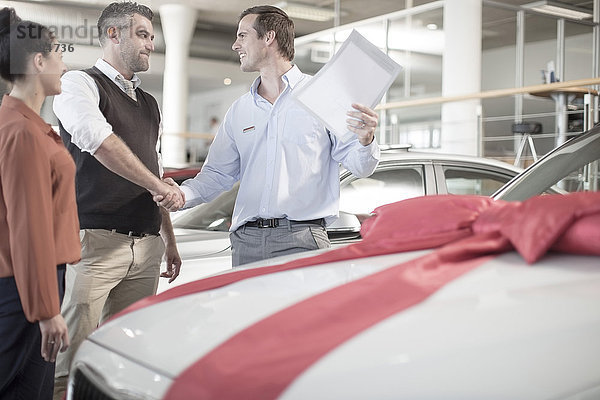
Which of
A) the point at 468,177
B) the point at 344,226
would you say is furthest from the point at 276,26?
the point at 468,177

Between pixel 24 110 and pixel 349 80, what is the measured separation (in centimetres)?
101

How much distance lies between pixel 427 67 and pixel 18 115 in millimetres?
11835

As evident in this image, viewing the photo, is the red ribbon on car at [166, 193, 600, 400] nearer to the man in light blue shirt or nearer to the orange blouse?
the orange blouse

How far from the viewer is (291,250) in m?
2.67

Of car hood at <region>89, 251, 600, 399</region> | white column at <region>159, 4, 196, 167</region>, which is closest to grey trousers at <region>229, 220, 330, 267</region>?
car hood at <region>89, 251, 600, 399</region>

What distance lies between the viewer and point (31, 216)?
1.80 m

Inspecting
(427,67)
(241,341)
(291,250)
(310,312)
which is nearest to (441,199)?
(310,312)

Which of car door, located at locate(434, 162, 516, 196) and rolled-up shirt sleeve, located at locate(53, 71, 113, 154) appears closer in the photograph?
rolled-up shirt sleeve, located at locate(53, 71, 113, 154)

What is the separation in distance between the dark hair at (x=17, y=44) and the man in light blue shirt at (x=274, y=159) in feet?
3.02

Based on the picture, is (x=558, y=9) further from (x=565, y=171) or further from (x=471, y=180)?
(x=565, y=171)

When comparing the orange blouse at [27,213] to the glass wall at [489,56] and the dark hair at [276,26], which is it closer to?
the dark hair at [276,26]

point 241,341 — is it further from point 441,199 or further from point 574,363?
point 441,199

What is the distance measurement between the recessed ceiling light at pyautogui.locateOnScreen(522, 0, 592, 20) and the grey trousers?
10.7m

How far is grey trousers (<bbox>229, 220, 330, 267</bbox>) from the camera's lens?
2.67 metres
